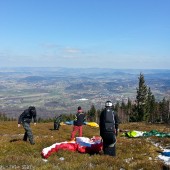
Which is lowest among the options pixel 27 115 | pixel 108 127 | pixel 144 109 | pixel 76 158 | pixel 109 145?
pixel 144 109

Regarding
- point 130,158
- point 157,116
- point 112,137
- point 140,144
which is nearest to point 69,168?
point 112,137

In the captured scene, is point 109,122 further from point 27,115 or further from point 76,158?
point 27,115

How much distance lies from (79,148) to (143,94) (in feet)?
263

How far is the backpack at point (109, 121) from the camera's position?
15.8 metres

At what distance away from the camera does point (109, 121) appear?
1590cm

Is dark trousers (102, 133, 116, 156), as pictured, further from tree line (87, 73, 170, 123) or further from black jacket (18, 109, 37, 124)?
tree line (87, 73, 170, 123)

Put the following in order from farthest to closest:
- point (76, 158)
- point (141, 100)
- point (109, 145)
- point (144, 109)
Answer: point (141, 100) < point (144, 109) < point (109, 145) < point (76, 158)

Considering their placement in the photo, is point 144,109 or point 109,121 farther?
point 144,109

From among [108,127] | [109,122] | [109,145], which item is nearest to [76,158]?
[109,145]

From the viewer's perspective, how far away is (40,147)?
18422mm

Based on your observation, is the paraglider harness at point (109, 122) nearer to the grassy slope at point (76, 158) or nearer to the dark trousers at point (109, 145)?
the dark trousers at point (109, 145)

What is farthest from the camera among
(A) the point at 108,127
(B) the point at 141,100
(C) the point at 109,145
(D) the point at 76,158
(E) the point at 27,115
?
(B) the point at 141,100

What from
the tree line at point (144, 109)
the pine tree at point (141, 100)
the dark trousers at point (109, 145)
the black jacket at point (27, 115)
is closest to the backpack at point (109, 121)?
the dark trousers at point (109, 145)

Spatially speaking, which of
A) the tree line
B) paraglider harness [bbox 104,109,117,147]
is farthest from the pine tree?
paraglider harness [bbox 104,109,117,147]
